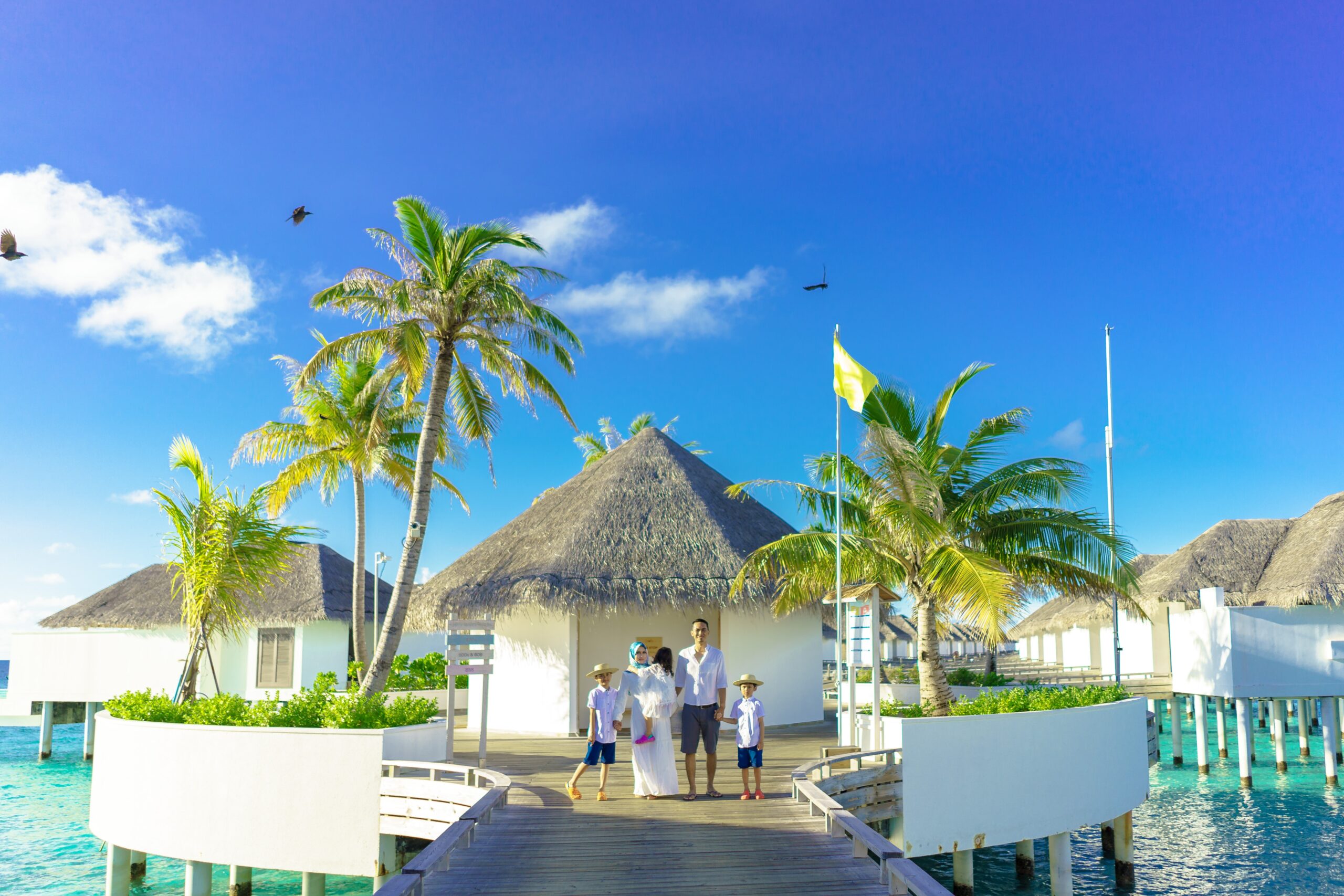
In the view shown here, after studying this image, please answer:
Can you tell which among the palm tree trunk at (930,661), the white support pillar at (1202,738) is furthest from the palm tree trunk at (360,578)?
the white support pillar at (1202,738)

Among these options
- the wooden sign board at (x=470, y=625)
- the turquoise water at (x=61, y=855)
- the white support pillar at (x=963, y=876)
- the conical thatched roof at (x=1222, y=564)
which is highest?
the conical thatched roof at (x=1222, y=564)

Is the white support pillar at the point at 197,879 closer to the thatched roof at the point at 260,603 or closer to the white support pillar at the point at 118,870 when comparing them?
the white support pillar at the point at 118,870

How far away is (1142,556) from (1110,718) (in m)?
29.1

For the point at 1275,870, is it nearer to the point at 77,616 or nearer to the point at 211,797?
the point at 211,797

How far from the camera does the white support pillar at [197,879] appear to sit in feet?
36.5

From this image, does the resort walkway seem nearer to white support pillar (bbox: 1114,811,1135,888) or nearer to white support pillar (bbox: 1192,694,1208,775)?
white support pillar (bbox: 1114,811,1135,888)

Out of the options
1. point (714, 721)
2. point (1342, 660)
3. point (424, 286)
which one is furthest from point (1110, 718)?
point (1342, 660)

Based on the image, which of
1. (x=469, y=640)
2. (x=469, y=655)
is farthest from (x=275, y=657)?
(x=469, y=655)

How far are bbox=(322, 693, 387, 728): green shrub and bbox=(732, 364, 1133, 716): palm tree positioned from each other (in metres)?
6.52

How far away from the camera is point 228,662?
90.2 ft

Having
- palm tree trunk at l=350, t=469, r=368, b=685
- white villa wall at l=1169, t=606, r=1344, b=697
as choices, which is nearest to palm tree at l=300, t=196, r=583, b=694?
palm tree trunk at l=350, t=469, r=368, b=685

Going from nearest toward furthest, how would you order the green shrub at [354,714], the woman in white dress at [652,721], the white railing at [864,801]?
the white railing at [864,801], the woman in white dress at [652,721], the green shrub at [354,714]

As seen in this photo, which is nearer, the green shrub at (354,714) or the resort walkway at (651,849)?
the resort walkway at (651,849)

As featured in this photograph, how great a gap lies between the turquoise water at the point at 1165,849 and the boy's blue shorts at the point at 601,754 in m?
3.95
